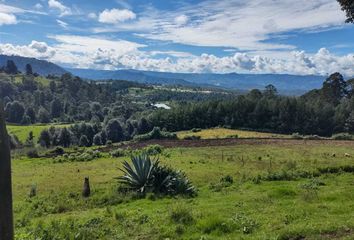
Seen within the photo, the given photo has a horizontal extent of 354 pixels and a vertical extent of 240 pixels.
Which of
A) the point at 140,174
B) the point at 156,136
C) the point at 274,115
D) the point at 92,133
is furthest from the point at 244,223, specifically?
the point at 92,133

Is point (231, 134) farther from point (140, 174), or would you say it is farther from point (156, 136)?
point (140, 174)

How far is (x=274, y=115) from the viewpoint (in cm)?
8625

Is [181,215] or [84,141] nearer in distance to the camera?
[181,215]

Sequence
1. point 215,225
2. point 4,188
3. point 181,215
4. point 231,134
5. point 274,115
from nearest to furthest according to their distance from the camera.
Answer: point 4,188
point 215,225
point 181,215
point 231,134
point 274,115

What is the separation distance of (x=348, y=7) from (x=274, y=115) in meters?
70.1

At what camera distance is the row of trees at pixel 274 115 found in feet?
273

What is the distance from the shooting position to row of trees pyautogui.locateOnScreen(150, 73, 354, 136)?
273 feet

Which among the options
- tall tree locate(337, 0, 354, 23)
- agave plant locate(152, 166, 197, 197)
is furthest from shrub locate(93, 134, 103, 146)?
tall tree locate(337, 0, 354, 23)

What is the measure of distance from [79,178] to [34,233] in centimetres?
1502

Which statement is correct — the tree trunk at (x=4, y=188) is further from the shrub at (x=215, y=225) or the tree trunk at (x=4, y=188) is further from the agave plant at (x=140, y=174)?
the agave plant at (x=140, y=174)

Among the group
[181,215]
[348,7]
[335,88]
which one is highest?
[348,7]

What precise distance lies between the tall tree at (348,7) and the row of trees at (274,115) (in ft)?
211

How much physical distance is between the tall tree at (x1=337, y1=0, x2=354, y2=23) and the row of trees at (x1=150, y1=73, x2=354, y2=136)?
211 feet

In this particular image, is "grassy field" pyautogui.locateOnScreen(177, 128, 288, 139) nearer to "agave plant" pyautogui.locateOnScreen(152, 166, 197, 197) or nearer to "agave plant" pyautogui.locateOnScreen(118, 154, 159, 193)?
"agave plant" pyautogui.locateOnScreen(152, 166, 197, 197)
